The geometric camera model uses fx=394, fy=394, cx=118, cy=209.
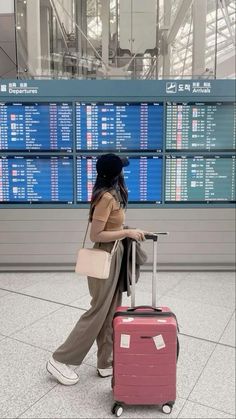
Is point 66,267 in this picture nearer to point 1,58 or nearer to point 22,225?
point 22,225

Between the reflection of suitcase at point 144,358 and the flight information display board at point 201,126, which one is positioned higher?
the flight information display board at point 201,126

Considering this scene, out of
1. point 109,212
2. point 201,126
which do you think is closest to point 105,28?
point 201,126

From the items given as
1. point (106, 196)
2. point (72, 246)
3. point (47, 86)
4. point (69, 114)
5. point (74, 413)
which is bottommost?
point (74, 413)

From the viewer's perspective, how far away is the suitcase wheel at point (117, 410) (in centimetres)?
201

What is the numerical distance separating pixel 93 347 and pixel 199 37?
10.9 feet

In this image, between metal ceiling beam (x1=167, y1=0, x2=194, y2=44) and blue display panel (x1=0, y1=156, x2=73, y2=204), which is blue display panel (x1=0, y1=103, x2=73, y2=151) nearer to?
blue display panel (x1=0, y1=156, x2=73, y2=204)

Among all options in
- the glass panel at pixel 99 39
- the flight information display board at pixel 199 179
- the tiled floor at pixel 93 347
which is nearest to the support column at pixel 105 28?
the glass panel at pixel 99 39

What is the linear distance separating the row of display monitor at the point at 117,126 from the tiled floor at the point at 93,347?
138cm

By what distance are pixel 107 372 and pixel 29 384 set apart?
453 mm

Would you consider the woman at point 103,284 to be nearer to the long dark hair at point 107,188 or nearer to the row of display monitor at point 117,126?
the long dark hair at point 107,188

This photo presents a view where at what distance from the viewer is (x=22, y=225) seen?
164 inches

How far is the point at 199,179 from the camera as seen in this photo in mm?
4164

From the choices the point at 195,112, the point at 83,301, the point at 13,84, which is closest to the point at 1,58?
the point at 13,84

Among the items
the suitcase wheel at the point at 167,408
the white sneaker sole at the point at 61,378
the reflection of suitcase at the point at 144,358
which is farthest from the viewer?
the white sneaker sole at the point at 61,378
